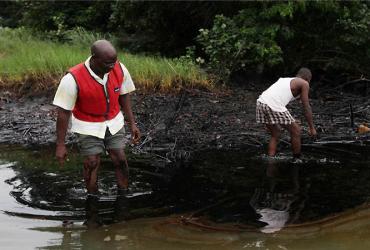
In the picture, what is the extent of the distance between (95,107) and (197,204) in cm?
144

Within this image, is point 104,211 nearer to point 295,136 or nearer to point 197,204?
point 197,204

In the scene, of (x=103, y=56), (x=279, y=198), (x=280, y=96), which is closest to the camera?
(x=103, y=56)

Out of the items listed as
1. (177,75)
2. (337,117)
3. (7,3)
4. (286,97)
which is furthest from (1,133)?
(7,3)

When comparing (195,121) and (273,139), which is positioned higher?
(195,121)

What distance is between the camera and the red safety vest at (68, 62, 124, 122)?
5.09m

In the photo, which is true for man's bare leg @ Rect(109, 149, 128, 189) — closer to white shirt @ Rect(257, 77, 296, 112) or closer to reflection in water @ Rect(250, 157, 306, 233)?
reflection in water @ Rect(250, 157, 306, 233)

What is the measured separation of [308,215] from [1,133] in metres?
5.81

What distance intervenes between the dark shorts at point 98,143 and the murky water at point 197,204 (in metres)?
0.54

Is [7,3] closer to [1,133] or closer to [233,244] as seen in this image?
[1,133]

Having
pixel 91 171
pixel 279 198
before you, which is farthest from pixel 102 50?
pixel 279 198

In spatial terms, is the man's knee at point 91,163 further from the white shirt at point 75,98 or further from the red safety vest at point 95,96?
the red safety vest at point 95,96

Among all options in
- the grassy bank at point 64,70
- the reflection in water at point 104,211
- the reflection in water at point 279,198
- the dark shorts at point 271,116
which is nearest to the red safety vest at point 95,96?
the reflection in water at point 104,211

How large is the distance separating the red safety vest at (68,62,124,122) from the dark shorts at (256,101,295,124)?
254 cm

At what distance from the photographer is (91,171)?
220 inches
